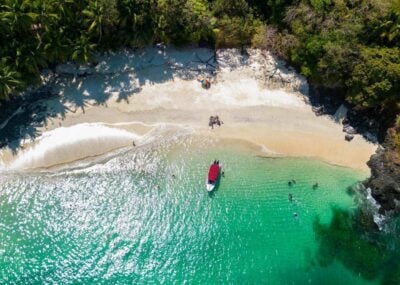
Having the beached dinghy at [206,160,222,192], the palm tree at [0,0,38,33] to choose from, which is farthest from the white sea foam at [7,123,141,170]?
the palm tree at [0,0,38,33]

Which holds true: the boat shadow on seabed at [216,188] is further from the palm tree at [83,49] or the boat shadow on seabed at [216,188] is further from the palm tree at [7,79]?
the palm tree at [7,79]

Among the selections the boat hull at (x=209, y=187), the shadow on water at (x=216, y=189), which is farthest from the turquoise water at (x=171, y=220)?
the boat hull at (x=209, y=187)

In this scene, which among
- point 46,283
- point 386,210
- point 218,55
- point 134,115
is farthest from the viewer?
point 218,55

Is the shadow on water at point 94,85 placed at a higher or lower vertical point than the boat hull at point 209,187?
higher

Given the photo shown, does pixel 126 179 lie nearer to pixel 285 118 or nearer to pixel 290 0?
pixel 285 118

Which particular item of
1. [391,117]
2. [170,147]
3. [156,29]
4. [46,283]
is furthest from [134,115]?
[391,117]

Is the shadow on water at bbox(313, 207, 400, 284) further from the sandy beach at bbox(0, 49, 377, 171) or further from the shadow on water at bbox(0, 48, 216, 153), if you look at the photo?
the shadow on water at bbox(0, 48, 216, 153)
